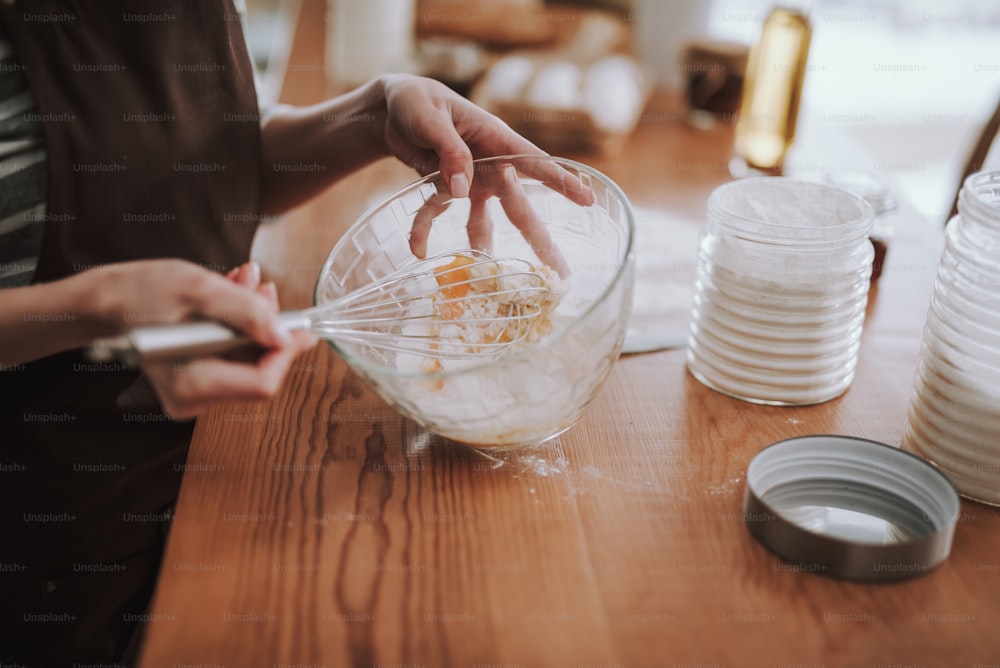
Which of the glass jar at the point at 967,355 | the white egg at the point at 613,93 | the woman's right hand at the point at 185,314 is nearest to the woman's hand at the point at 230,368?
the woman's right hand at the point at 185,314

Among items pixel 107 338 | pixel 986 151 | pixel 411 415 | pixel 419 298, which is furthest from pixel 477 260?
pixel 986 151

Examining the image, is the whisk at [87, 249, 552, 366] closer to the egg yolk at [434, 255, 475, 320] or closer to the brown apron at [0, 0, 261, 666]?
the egg yolk at [434, 255, 475, 320]

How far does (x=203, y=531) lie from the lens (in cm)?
60

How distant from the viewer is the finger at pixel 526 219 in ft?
2.39

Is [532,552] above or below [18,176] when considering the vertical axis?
below

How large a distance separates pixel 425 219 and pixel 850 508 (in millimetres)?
400

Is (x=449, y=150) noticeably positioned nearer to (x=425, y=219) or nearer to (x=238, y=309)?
(x=425, y=219)

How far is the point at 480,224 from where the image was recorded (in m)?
0.75

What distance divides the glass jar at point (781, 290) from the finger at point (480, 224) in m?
0.18

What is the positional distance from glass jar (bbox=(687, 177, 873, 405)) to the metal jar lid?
118 mm

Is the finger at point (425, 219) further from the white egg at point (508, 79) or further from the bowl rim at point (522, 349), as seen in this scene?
the white egg at point (508, 79)

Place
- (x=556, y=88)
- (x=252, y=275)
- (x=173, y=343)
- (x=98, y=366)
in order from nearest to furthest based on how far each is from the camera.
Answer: (x=173, y=343) → (x=252, y=275) → (x=98, y=366) → (x=556, y=88)

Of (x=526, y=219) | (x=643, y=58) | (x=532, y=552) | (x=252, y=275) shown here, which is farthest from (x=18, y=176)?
(x=643, y=58)

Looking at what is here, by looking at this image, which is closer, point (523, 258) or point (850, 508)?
point (850, 508)
